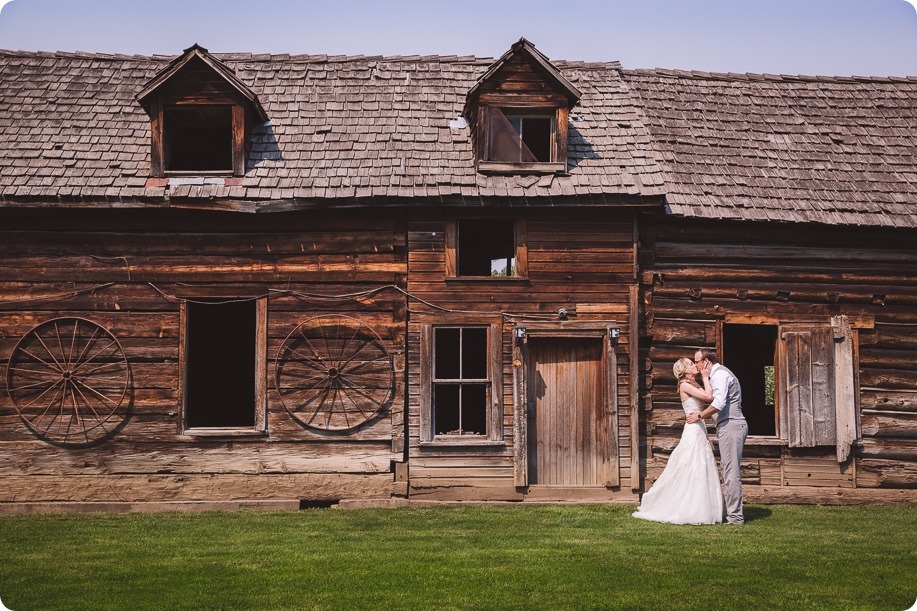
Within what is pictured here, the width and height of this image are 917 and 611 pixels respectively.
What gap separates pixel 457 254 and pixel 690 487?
14.4 ft

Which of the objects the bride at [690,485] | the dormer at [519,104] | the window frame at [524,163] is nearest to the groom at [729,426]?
the bride at [690,485]

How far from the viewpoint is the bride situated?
10609 mm

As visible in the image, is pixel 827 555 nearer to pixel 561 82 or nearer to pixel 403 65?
pixel 561 82

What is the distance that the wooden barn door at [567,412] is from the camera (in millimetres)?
12805

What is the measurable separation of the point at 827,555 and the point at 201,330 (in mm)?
12155

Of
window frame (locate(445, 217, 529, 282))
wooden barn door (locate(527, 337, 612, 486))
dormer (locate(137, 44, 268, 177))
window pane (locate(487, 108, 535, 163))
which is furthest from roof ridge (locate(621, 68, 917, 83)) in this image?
dormer (locate(137, 44, 268, 177))

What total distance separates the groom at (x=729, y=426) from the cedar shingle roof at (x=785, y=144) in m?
2.92

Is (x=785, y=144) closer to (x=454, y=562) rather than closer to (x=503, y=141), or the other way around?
(x=503, y=141)

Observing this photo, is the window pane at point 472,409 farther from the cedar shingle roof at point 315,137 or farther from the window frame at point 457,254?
the cedar shingle roof at point 315,137

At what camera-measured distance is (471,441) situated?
12672 millimetres

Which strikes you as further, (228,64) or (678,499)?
(228,64)

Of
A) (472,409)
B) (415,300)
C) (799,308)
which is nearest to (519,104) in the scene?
(415,300)

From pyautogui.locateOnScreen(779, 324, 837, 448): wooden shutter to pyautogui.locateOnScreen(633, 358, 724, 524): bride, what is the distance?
A: 269cm

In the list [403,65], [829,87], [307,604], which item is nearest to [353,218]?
[403,65]
